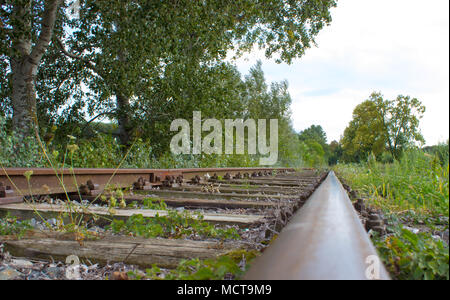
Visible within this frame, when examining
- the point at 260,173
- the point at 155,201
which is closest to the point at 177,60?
the point at 260,173

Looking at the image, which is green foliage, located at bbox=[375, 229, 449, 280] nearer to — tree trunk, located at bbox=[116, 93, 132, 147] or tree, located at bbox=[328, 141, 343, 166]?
tree trunk, located at bbox=[116, 93, 132, 147]

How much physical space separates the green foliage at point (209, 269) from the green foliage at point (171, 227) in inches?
16.3

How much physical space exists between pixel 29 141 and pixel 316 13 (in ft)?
35.2

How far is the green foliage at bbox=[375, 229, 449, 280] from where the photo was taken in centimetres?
84

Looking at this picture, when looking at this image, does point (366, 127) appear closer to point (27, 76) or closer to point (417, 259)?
point (27, 76)

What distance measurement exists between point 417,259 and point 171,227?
1331mm

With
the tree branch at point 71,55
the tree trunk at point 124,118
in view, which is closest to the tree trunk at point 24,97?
the tree branch at point 71,55

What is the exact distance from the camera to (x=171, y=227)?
1.92 m

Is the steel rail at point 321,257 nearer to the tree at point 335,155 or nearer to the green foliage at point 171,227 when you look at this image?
the green foliage at point 171,227

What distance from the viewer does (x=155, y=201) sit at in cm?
287

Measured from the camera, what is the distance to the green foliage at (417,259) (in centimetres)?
84
